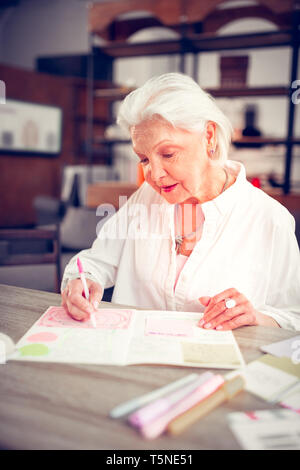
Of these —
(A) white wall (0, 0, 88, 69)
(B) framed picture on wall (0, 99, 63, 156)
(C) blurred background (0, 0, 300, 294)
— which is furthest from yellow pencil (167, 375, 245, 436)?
(A) white wall (0, 0, 88, 69)

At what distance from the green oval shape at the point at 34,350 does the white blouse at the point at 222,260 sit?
1.22 ft

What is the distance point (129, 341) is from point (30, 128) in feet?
20.2

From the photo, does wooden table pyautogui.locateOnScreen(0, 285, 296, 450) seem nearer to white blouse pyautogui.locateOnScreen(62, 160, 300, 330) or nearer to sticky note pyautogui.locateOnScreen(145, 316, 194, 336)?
sticky note pyautogui.locateOnScreen(145, 316, 194, 336)

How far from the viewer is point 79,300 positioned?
94cm

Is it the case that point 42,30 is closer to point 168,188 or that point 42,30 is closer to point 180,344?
point 168,188

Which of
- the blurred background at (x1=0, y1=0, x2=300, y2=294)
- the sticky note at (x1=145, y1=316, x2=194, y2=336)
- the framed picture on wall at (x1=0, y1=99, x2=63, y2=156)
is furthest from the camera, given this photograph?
the framed picture on wall at (x1=0, y1=99, x2=63, y2=156)

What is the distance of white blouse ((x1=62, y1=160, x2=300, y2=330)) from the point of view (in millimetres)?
1133

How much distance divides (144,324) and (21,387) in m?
0.32

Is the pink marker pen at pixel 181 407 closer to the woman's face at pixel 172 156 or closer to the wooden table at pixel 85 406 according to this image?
the wooden table at pixel 85 406

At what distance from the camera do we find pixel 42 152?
21.5 feet

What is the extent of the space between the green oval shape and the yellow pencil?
1.02ft

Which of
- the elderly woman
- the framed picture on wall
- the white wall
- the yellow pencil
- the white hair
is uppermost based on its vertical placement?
the white wall

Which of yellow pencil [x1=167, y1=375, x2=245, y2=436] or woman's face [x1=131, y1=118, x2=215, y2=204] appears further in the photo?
woman's face [x1=131, y1=118, x2=215, y2=204]
